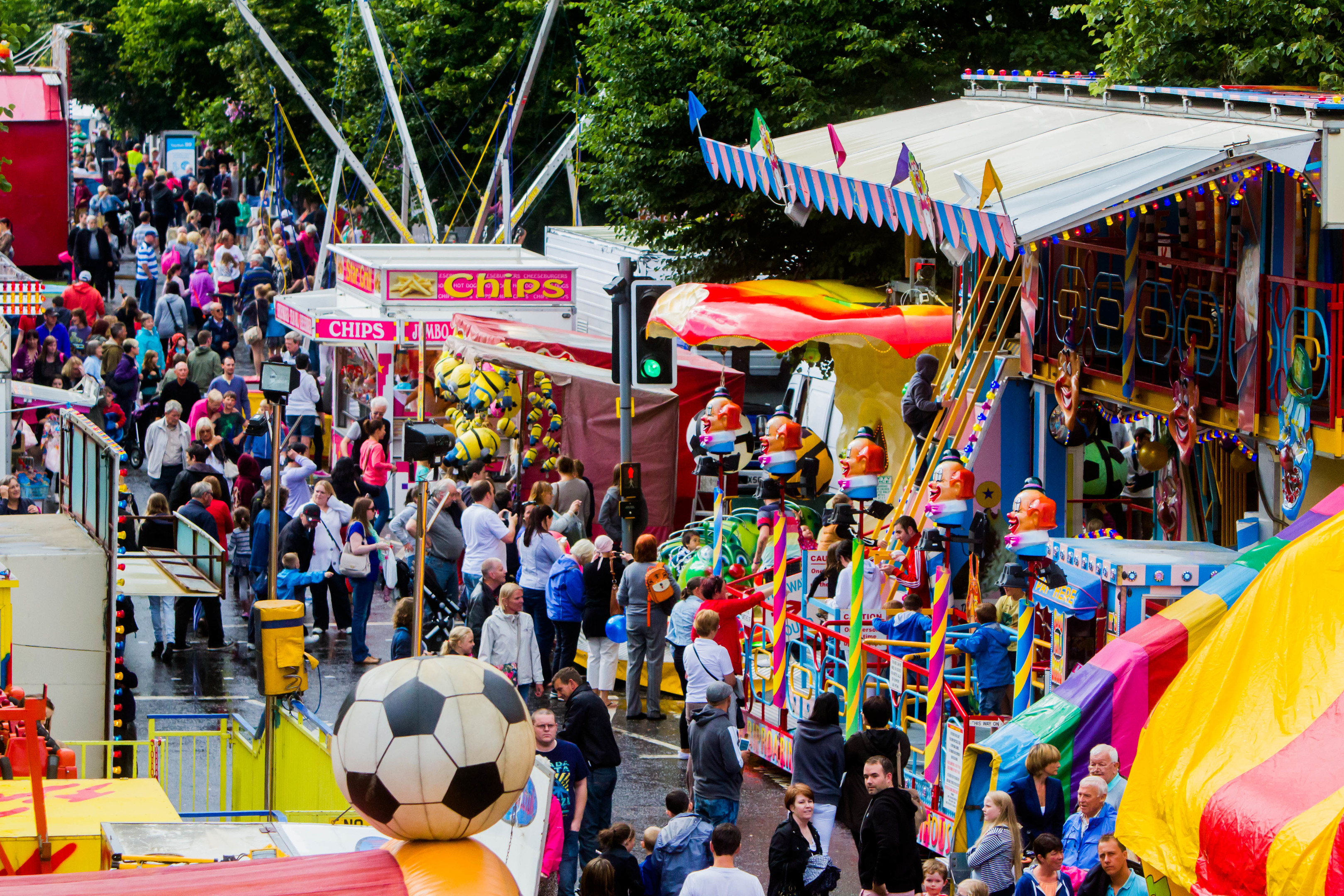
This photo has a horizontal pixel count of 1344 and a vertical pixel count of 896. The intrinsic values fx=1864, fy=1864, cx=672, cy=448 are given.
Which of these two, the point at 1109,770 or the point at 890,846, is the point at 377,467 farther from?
the point at 1109,770

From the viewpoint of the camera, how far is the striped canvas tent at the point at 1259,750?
8.35 meters

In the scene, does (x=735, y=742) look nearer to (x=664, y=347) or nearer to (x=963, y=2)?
(x=664, y=347)

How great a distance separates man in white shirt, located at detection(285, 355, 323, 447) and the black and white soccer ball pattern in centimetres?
1844

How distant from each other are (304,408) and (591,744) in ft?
41.9

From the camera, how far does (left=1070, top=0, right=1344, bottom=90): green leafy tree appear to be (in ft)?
51.8

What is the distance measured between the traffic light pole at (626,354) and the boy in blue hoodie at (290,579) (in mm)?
2924

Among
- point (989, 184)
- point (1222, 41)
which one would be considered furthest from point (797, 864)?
point (1222, 41)

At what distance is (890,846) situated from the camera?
32.2 ft

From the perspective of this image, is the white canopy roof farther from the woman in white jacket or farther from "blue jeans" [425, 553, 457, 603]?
"blue jeans" [425, 553, 457, 603]

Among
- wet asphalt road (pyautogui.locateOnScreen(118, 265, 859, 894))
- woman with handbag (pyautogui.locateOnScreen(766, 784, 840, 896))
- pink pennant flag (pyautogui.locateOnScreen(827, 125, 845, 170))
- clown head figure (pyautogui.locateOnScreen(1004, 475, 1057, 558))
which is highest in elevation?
pink pennant flag (pyautogui.locateOnScreen(827, 125, 845, 170))

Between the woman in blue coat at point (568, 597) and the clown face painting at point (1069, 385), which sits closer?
the clown face painting at point (1069, 385)

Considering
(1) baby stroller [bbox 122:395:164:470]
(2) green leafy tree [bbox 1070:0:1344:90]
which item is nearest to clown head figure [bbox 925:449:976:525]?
(2) green leafy tree [bbox 1070:0:1344:90]

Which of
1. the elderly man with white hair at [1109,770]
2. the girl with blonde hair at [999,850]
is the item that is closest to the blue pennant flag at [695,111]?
the elderly man with white hair at [1109,770]

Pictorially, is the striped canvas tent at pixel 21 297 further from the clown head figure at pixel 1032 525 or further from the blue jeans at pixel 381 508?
the clown head figure at pixel 1032 525
